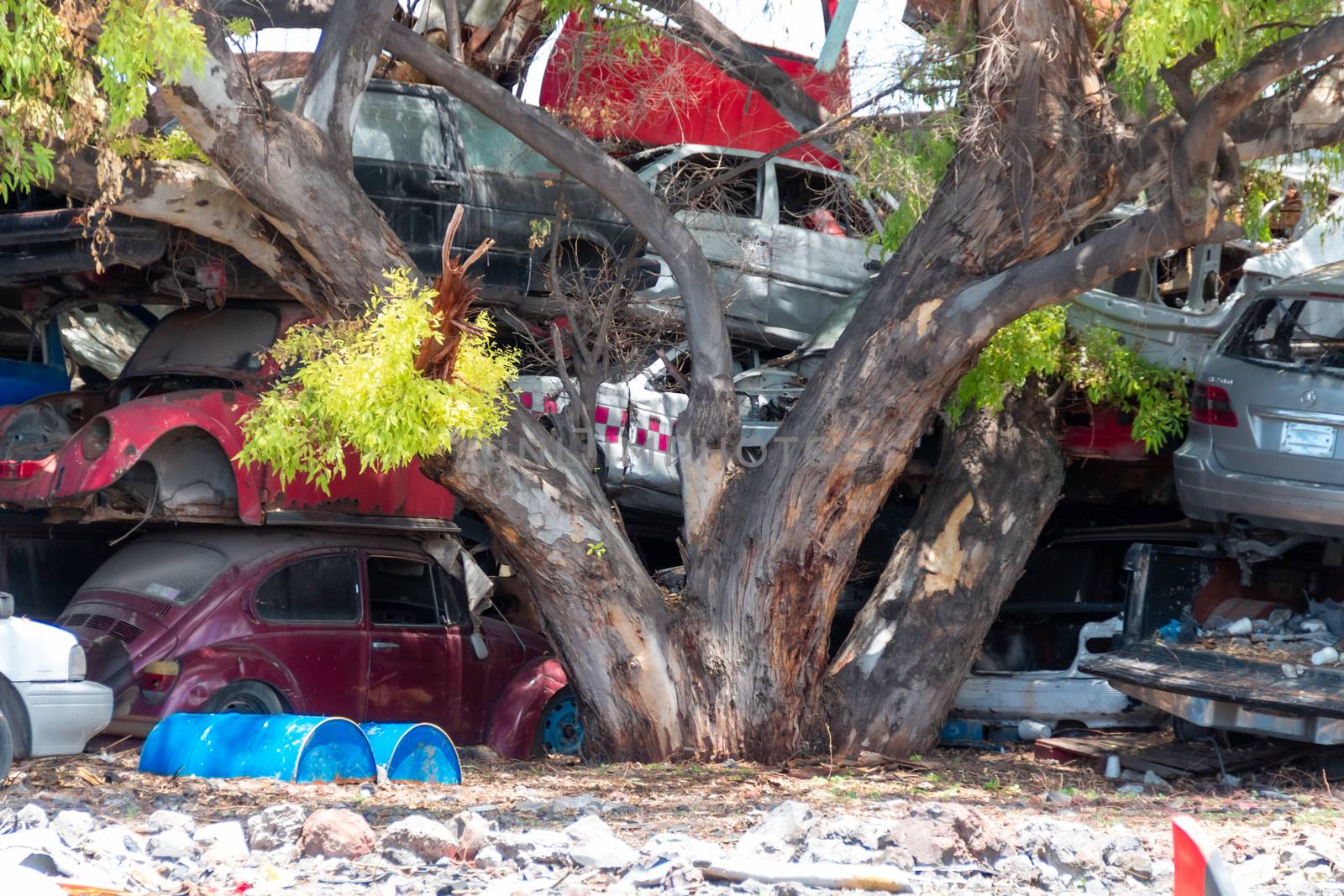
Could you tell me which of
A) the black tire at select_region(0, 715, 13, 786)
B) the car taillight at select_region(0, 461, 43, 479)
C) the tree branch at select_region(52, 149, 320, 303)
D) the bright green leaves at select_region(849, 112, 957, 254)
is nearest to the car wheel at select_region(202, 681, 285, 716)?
the black tire at select_region(0, 715, 13, 786)

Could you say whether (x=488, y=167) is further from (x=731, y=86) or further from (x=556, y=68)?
(x=731, y=86)

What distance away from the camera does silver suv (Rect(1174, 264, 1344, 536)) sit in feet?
24.4

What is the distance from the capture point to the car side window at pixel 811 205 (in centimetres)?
Result: 1050

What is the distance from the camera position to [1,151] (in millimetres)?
6094

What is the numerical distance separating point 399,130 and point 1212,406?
18.7 ft

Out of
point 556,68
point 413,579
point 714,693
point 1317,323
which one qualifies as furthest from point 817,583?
point 556,68

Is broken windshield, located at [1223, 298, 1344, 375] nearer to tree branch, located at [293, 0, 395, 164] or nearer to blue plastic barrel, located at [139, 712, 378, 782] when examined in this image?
tree branch, located at [293, 0, 395, 164]

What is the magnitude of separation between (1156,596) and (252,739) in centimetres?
537

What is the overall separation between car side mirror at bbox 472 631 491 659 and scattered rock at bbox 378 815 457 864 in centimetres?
427

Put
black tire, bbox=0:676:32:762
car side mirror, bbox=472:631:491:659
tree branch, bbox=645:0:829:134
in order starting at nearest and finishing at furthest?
black tire, bbox=0:676:32:762
tree branch, bbox=645:0:829:134
car side mirror, bbox=472:631:491:659

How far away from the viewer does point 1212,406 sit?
7969 mm

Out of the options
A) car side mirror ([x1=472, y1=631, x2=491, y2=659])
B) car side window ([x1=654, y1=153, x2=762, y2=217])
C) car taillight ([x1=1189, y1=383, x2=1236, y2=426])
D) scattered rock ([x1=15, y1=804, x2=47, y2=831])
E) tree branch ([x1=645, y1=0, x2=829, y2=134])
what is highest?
tree branch ([x1=645, y1=0, x2=829, y2=134])

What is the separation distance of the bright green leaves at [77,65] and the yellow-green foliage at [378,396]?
1.38m

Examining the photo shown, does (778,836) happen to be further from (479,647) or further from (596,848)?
(479,647)
